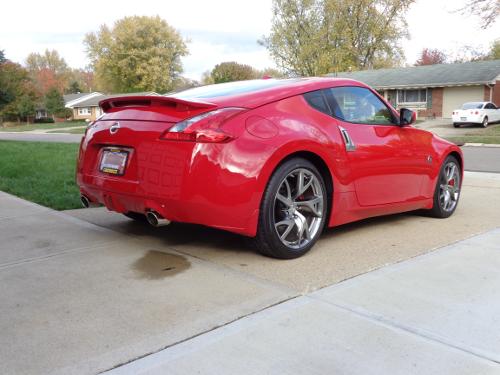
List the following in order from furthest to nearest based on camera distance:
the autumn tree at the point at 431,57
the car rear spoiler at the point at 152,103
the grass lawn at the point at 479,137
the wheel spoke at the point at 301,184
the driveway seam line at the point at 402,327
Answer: the autumn tree at the point at 431,57, the grass lawn at the point at 479,137, the wheel spoke at the point at 301,184, the car rear spoiler at the point at 152,103, the driveway seam line at the point at 402,327

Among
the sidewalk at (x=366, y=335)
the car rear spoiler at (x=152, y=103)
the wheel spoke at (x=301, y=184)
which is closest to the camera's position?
the sidewalk at (x=366, y=335)

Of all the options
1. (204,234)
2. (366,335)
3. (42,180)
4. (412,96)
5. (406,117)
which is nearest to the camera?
(366,335)

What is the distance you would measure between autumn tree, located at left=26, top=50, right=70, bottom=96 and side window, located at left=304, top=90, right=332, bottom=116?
10327 centimetres

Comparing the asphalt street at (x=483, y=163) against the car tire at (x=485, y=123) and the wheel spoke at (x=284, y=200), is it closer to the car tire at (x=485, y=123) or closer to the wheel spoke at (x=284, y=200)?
the wheel spoke at (x=284, y=200)

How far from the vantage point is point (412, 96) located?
4022cm

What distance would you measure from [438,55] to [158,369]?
77197mm

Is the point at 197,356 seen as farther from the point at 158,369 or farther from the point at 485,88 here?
the point at 485,88

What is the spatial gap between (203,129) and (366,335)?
177 cm

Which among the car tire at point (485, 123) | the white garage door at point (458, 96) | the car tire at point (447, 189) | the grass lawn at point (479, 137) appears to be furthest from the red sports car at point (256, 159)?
the white garage door at point (458, 96)

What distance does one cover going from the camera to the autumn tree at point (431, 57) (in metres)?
71.2

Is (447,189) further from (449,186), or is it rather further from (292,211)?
(292,211)

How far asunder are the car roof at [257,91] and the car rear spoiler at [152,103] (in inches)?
7.0

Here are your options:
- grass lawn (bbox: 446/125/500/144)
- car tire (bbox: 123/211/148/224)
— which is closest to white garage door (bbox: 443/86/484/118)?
grass lawn (bbox: 446/125/500/144)

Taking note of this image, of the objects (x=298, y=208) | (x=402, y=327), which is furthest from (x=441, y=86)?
(x=402, y=327)
